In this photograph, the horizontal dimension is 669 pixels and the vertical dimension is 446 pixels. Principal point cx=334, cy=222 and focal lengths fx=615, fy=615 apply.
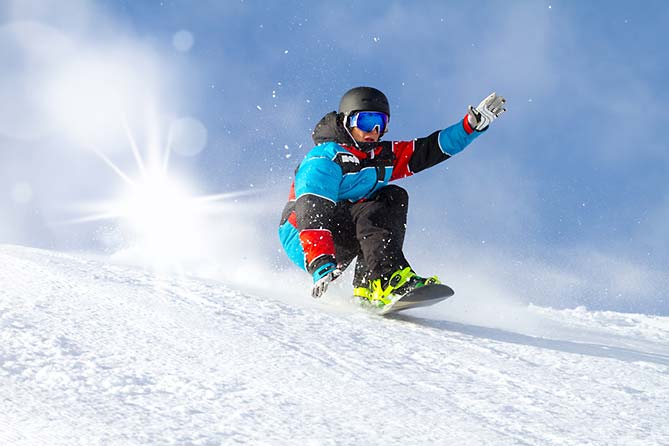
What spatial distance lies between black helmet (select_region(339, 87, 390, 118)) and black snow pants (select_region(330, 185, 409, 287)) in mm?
555

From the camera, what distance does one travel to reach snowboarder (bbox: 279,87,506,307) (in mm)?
3592

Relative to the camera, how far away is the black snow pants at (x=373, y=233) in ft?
12.0

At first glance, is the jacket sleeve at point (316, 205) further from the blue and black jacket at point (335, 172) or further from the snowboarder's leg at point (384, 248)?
the snowboarder's leg at point (384, 248)

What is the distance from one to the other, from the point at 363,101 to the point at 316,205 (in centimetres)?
87

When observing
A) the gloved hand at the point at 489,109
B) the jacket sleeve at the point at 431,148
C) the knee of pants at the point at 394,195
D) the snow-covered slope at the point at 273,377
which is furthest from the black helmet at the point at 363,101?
the snow-covered slope at the point at 273,377

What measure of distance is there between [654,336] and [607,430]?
3.55 metres

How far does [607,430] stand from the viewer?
5.68ft

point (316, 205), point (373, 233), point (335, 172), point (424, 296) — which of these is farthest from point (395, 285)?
point (335, 172)

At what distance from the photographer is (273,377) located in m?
1.89

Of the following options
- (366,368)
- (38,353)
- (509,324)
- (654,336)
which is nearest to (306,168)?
(509,324)

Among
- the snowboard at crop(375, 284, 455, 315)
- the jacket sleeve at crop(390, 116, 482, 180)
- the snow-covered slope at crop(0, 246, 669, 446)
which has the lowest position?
the snow-covered slope at crop(0, 246, 669, 446)

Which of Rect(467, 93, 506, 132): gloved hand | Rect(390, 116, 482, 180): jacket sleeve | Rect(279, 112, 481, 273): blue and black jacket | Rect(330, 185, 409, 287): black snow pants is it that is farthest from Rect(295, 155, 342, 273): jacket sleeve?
Rect(467, 93, 506, 132): gloved hand

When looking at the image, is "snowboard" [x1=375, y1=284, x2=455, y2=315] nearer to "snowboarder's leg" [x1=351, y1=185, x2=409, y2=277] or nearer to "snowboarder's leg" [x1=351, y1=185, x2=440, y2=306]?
"snowboarder's leg" [x1=351, y1=185, x2=440, y2=306]

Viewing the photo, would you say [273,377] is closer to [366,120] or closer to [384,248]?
[384,248]
